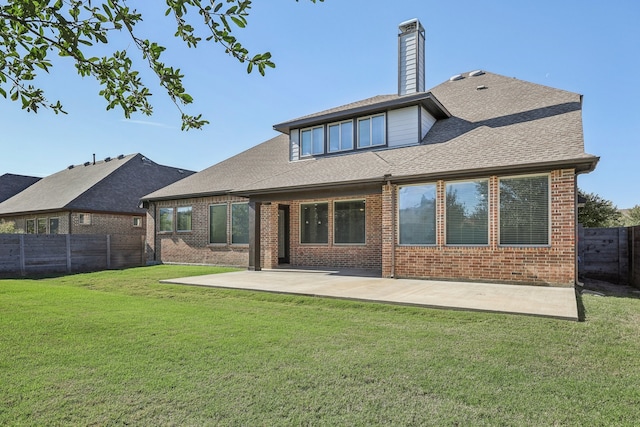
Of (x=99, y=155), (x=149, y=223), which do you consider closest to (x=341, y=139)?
(x=149, y=223)

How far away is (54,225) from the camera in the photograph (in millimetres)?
20656

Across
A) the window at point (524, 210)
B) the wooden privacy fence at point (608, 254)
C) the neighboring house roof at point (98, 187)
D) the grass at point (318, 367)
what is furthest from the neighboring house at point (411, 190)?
the neighboring house roof at point (98, 187)

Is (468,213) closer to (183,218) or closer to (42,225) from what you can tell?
(183,218)

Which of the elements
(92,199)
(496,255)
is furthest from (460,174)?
(92,199)

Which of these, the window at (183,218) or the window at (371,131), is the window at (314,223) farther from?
the window at (183,218)

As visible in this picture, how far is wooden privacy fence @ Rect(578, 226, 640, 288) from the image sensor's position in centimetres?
1034

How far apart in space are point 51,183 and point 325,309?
25597 mm

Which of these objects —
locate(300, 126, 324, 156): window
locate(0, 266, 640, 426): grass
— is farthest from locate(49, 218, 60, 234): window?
locate(0, 266, 640, 426): grass

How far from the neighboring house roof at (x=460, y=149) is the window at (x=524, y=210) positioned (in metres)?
0.40

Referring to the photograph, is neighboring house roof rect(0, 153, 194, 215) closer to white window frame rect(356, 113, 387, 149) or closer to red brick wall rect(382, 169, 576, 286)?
white window frame rect(356, 113, 387, 149)

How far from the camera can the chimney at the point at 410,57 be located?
46.2 ft

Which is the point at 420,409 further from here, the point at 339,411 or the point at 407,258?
the point at 407,258

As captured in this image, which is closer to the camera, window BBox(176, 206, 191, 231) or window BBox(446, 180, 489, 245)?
window BBox(446, 180, 489, 245)

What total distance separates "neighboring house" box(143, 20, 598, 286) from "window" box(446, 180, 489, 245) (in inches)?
1.0
